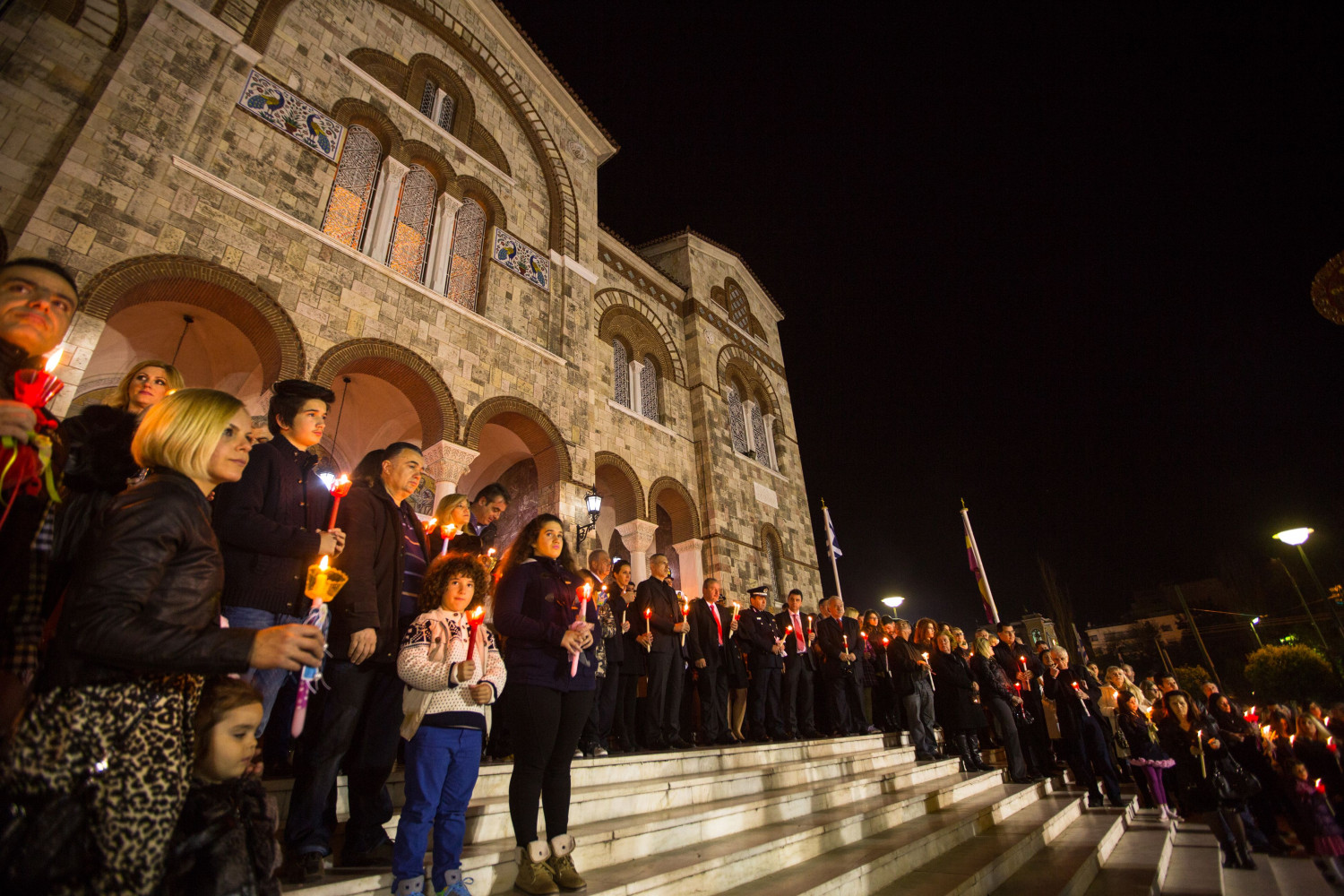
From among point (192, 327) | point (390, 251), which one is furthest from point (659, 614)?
point (192, 327)

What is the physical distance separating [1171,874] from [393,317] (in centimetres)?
1044

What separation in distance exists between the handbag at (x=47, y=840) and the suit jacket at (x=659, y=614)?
4555 mm

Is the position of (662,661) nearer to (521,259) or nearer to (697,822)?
(697,822)

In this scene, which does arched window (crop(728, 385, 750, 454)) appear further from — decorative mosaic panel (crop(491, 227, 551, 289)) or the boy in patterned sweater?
the boy in patterned sweater

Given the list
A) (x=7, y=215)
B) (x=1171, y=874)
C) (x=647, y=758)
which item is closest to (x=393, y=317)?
(x=7, y=215)

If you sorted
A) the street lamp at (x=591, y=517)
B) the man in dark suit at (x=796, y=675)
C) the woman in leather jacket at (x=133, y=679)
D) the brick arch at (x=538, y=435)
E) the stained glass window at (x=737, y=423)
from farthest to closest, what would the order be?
1. the stained glass window at (x=737, y=423)
2. the brick arch at (x=538, y=435)
3. the street lamp at (x=591, y=517)
4. the man in dark suit at (x=796, y=675)
5. the woman in leather jacket at (x=133, y=679)

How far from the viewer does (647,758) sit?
14.9ft

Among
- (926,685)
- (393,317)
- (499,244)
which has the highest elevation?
(499,244)

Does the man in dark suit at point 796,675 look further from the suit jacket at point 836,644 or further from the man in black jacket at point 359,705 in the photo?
the man in black jacket at point 359,705

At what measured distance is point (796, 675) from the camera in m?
7.03

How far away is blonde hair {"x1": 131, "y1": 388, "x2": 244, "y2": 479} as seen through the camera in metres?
1.68

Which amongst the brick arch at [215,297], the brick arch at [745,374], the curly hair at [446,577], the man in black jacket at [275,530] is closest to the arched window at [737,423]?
the brick arch at [745,374]

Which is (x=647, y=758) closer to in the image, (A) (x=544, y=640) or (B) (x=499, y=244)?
(A) (x=544, y=640)

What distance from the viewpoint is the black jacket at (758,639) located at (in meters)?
6.58
